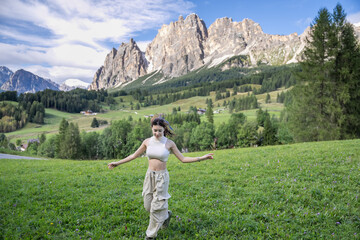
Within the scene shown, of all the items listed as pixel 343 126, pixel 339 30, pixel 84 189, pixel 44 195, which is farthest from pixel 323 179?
pixel 339 30

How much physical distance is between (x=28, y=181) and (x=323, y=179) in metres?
17.8

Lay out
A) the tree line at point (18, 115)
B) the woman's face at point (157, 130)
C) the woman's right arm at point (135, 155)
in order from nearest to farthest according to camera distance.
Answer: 1. the woman's face at point (157, 130)
2. the woman's right arm at point (135, 155)
3. the tree line at point (18, 115)

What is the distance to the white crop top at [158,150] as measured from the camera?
6.67 m

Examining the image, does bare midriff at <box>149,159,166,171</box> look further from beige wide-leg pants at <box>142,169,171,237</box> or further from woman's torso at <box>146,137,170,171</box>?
beige wide-leg pants at <box>142,169,171,237</box>

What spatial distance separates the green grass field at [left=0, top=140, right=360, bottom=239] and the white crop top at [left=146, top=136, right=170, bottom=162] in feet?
8.39

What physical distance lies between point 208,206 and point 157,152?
3844mm

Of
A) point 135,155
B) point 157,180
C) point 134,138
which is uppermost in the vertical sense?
point 135,155

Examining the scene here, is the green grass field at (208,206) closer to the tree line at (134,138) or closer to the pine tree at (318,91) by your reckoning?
the pine tree at (318,91)

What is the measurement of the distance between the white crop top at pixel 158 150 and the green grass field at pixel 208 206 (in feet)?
8.39

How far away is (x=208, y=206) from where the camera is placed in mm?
8711

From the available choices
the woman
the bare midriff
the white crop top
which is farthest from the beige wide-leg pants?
the white crop top

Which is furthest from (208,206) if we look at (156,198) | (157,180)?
(157,180)

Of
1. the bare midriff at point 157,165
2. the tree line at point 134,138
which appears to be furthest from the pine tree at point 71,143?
the bare midriff at point 157,165

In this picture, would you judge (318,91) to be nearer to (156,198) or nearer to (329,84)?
(329,84)
